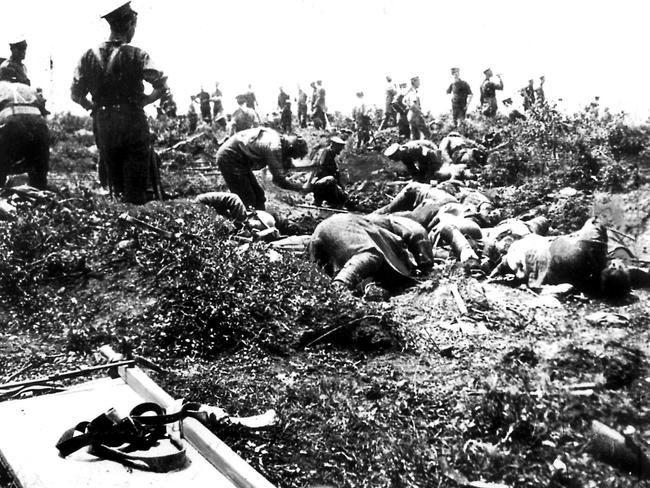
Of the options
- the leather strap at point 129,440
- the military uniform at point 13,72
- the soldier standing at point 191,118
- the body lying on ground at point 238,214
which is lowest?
the body lying on ground at point 238,214

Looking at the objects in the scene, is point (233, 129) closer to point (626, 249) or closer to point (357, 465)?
point (626, 249)

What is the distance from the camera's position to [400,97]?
65.5 ft

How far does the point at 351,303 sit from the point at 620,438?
242 cm

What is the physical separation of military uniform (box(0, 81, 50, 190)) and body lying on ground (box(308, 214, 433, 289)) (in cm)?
404

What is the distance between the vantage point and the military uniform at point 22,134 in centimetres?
800

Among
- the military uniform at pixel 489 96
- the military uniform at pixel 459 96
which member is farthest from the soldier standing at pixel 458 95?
the military uniform at pixel 489 96

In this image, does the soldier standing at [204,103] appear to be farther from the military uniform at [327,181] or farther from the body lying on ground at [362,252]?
the body lying on ground at [362,252]

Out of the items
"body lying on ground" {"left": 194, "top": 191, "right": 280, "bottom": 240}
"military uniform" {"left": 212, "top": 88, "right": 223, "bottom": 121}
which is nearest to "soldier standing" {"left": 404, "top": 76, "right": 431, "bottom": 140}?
"military uniform" {"left": 212, "top": 88, "right": 223, "bottom": 121}

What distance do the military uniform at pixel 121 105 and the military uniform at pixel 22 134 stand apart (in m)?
0.87

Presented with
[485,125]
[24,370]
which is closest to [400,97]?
[485,125]

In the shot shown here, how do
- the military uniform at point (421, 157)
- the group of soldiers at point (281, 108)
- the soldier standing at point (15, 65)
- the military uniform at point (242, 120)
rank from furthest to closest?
the group of soldiers at point (281, 108) < the military uniform at point (242, 120) < the military uniform at point (421, 157) < the soldier standing at point (15, 65)

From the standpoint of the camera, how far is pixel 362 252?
20.9 feet

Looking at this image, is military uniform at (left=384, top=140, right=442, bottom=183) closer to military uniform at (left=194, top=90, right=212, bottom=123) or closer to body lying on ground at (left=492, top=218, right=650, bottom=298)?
body lying on ground at (left=492, top=218, right=650, bottom=298)

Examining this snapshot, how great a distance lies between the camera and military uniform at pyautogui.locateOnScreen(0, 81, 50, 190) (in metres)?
8.00
